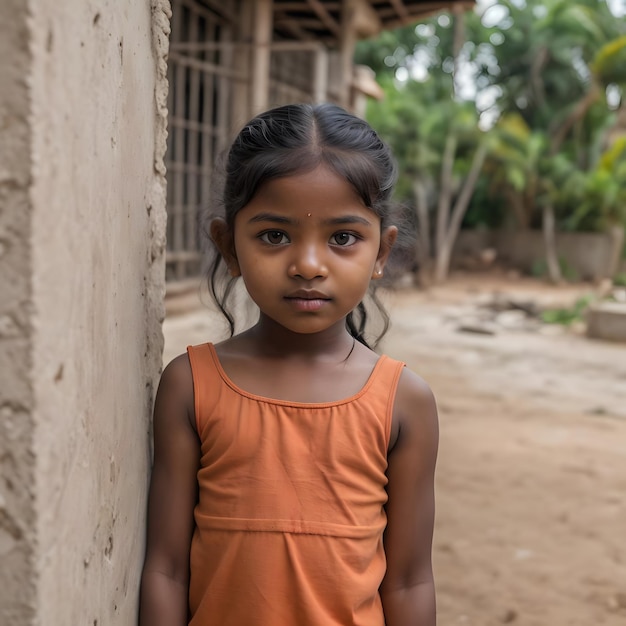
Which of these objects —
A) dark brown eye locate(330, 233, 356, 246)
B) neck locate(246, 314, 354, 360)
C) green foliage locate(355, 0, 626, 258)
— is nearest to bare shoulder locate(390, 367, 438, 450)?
neck locate(246, 314, 354, 360)

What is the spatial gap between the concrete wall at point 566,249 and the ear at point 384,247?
1501 centimetres

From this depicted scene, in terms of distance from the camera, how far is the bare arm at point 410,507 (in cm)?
119

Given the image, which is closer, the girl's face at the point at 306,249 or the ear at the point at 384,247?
the girl's face at the point at 306,249

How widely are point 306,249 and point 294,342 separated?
0.20 m

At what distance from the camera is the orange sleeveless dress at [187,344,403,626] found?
110cm

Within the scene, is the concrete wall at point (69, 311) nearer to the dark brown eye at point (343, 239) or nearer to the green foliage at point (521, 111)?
the dark brown eye at point (343, 239)

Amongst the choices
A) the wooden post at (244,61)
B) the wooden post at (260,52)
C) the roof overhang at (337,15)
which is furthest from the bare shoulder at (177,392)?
the roof overhang at (337,15)

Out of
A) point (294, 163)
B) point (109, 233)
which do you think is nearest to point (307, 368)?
point (294, 163)

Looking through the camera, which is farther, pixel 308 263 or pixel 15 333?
pixel 308 263

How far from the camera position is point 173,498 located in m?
1.15

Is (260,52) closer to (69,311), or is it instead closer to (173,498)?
(173,498)

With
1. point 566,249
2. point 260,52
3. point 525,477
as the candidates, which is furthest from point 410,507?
point 566,249

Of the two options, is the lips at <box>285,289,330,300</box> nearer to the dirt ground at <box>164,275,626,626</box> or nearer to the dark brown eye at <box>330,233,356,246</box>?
the dark brown eye at <box>330,233,356,246</box>

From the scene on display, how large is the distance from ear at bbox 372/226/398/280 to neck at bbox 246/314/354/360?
12 centimetres
